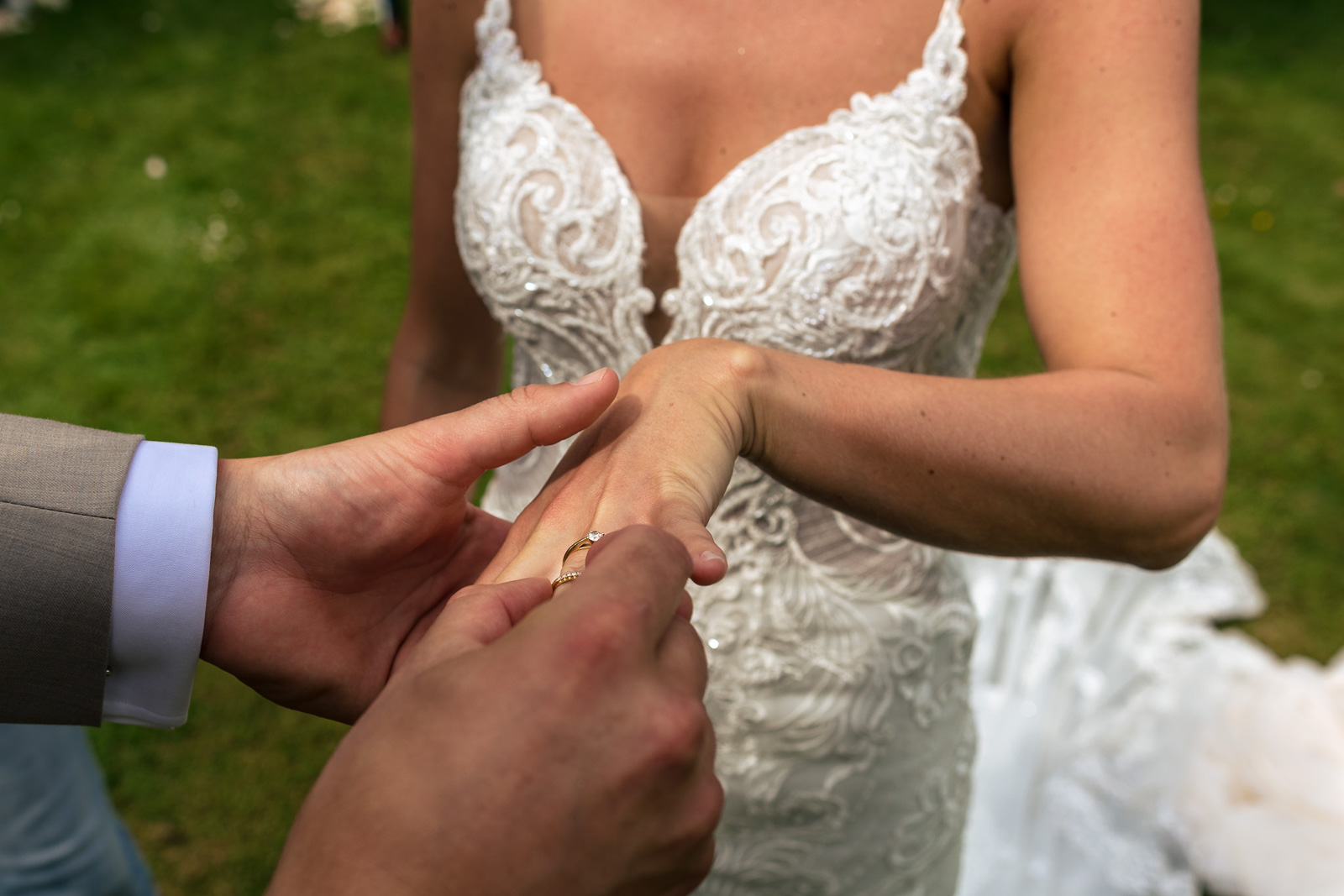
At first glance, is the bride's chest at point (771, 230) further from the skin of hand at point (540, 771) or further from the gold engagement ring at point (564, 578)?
the skin of hand at point (540, 771)

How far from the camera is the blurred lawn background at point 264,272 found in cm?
344

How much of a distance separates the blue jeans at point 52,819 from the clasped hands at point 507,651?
1103 millimetres

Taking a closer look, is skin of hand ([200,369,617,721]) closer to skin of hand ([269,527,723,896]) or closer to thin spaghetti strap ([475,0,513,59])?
skin of hand ([269,527,723,896])

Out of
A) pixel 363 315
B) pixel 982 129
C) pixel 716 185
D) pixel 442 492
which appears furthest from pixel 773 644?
pixel 363 315

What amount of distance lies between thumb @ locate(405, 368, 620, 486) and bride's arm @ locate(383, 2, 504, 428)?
Answer: 2.38 ft

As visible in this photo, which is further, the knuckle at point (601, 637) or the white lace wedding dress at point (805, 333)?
the white lace wedding dress at point (805, 333)

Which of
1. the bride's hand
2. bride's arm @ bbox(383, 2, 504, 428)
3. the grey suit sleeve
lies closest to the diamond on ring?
the bride's hand

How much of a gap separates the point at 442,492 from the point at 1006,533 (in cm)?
80

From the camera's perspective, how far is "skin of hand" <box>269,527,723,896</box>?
2.69ft

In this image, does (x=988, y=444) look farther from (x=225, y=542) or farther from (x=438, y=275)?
(x=438, y=275)

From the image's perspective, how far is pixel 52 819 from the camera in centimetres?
229

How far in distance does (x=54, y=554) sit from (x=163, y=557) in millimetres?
138

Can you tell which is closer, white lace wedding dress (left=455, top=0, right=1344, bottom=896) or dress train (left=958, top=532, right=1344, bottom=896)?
white lace wedding dress (left=455, top=0, right=1344, bottom=896)

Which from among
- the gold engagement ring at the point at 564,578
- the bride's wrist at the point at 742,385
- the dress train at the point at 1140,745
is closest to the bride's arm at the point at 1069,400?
the bride's wrist at the point at 742,385
